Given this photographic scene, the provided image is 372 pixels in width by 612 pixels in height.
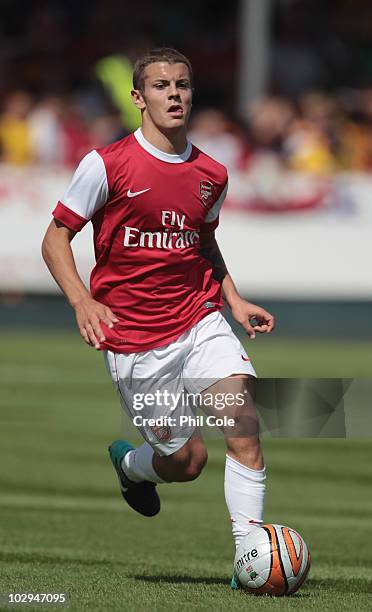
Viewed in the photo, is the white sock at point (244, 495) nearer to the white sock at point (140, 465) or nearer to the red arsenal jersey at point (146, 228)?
the red arsenal jersey at point (146, 228)

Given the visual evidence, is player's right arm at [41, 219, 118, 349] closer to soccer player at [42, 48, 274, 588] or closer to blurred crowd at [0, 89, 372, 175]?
soccer player at [42, 48, 274, 588]

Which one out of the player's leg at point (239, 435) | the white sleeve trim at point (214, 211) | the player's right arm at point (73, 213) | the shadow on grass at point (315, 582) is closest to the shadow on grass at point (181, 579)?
the shadow on grass at point (315, 582)

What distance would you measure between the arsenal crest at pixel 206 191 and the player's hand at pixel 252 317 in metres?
0.51

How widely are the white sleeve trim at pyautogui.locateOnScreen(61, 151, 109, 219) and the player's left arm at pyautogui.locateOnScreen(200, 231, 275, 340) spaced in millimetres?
670

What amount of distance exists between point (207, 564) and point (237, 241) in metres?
11.7

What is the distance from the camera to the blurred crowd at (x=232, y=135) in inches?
774

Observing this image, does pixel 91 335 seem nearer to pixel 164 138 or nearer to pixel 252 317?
pixel 252 317

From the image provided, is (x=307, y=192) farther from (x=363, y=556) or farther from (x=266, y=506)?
(x=363, y=556)

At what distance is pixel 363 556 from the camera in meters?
7.90

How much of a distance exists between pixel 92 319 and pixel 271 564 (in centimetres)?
130

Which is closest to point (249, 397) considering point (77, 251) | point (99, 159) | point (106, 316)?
point (106, 316)

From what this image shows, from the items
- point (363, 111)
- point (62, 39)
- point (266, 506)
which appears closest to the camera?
point (266, 506)

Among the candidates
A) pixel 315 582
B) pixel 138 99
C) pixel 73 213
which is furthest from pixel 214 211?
pixel 315 582

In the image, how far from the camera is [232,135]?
19.7m
